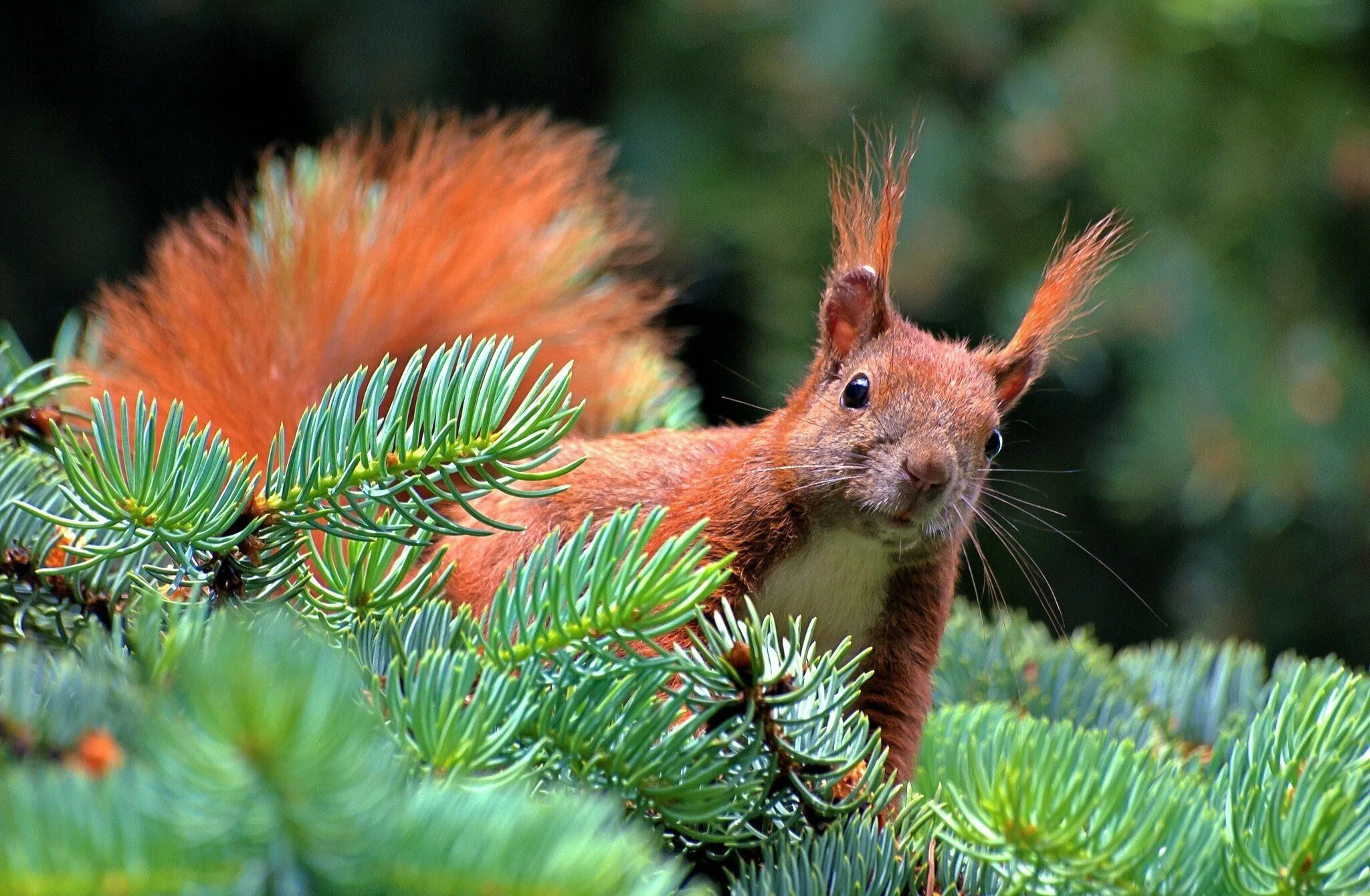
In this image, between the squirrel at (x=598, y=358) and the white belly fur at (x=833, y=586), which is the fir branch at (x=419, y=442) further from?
the white belly fur at (x=833, y=586)

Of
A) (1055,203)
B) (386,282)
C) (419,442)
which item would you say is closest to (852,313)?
(386,282)

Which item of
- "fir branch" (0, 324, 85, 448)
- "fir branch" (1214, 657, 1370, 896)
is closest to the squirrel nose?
"fir branch" (1214, 657, 1370, 896)

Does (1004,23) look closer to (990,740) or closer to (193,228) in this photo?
(193,228)

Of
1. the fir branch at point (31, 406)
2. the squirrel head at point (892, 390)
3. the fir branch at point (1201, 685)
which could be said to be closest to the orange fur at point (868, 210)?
the squirrel head at point (892, 390)

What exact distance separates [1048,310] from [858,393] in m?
0.20

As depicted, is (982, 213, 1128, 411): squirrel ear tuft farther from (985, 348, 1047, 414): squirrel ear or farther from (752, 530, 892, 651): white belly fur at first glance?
(752, 530, 892, 651): white belly fur

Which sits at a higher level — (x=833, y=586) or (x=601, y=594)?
(x=833, y=586)

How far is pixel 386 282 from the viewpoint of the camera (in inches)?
43.0

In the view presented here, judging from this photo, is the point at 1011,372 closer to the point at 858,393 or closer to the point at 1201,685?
the point at 858,393

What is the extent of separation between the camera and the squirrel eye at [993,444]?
3.55ft

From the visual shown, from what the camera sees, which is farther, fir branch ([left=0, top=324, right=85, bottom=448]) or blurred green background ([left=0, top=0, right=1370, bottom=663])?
blurred green background ([left=0, top=0, right=1370, bottom=663])

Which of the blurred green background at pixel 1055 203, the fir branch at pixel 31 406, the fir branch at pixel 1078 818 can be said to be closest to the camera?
the fir branch at pixel 1078 818

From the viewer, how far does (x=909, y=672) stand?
3.27 ft

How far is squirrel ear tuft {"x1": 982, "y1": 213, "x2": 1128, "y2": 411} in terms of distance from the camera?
1.14m
